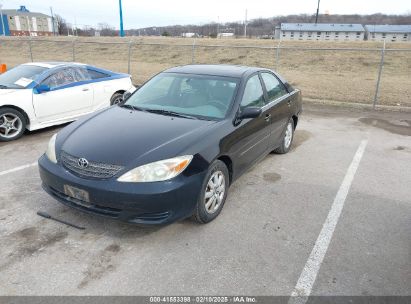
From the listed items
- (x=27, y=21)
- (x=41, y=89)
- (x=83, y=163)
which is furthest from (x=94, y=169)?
(x=27, y=21)

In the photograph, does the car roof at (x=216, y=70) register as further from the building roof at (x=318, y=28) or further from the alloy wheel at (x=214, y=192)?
the building roof at (x=318, y=28)

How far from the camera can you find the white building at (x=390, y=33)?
2803 inches

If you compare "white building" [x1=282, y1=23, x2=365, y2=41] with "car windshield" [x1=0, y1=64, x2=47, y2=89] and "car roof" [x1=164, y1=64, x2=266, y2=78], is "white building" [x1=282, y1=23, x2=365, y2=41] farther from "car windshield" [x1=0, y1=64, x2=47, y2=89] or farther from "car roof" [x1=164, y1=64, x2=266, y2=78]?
"car roof" [x1=164, y1=64, x2=266, y2=78]

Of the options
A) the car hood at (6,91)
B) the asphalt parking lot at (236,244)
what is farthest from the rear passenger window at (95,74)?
the asphalt parking lot at (236,244)

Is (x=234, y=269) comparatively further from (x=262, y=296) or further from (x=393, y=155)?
(x=393, y=155)

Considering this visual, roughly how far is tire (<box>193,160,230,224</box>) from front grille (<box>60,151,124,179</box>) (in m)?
0.85

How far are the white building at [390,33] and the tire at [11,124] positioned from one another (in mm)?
74083

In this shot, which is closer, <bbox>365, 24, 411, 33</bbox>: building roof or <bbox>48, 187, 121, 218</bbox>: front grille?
<bbox>48, 187, 121, 218</bbox>: front grille

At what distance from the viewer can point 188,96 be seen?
4.48m

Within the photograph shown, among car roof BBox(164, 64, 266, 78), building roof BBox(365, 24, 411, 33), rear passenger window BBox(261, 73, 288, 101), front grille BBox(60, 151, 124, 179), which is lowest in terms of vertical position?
front grille BBox(60, 151, 124, 179)

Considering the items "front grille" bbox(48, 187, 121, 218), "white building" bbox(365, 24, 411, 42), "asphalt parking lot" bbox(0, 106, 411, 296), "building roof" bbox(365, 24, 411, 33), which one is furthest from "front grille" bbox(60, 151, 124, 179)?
"building roof" bbox(365, 24, 411, 33)

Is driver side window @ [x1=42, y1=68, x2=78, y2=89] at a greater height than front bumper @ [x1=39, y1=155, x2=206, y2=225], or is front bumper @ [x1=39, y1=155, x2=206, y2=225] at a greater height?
driver side window @ [x1=42, y1=68, x2=78, y2=89]

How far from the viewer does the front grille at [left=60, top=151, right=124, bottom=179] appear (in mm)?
3207

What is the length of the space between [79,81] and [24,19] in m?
118
